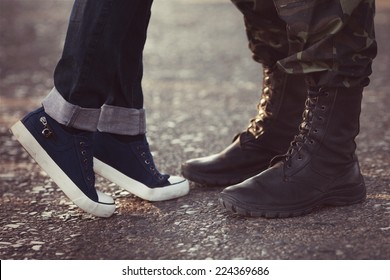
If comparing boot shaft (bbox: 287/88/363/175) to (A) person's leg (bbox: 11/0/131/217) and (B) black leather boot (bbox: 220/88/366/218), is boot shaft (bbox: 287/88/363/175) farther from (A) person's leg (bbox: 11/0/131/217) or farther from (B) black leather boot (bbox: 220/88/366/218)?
(A) person's leg (bbox: 11/0/131/217)

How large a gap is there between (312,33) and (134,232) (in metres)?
0.74

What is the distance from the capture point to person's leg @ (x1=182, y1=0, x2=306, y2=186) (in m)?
2.32

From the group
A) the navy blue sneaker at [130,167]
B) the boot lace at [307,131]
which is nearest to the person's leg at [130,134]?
the navy blue sneaker at [130,167]

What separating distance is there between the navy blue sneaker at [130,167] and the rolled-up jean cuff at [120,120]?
3cm

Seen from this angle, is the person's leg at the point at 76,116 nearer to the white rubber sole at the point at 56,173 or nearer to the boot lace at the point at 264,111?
the white rubber sole at the point at 56,173

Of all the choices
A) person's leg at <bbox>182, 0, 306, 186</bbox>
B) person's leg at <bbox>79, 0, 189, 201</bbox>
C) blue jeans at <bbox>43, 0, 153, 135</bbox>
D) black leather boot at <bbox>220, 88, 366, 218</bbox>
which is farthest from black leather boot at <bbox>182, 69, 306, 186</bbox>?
blue jeans at <bbox>43, 0, 153, 135</bbox>

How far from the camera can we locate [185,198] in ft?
7.48

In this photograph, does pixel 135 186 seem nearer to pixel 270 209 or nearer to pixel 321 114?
pixel 270 209

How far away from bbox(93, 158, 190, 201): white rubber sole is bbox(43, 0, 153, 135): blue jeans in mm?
186

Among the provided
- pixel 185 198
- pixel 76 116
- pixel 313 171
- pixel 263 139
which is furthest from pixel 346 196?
pixel 76 116

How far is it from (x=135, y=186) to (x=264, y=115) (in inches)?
19.6

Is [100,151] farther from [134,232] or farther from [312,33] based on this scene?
[312,33]
